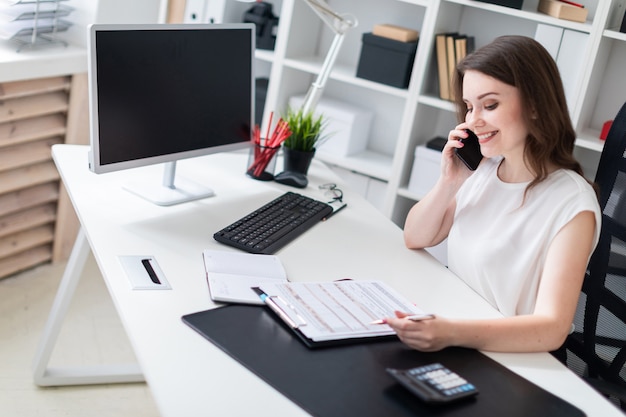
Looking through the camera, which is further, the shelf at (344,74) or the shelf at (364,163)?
the shelf at (364,163)

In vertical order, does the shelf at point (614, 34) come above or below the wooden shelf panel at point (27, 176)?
above

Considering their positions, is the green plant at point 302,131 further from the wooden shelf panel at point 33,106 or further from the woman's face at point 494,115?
the wooden shelf panel at point 33,106

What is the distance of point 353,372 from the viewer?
1.37m

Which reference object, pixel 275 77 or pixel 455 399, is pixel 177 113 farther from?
pixel 275 77

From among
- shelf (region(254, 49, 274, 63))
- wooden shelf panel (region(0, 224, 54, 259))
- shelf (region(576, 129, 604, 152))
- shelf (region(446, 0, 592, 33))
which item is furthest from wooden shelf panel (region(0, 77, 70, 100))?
shelf (region(576, 129, 604, 152))

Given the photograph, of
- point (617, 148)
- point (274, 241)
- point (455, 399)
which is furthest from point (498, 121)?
point (455, 399)

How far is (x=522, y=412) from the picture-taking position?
1333mm

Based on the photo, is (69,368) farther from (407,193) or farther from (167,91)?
(407,193)

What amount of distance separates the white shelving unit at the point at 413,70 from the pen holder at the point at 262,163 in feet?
3.19

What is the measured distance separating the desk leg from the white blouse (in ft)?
3.66

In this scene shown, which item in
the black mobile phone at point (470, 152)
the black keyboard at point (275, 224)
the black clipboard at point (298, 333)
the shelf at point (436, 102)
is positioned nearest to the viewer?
the black clipboard at point (298, 333)

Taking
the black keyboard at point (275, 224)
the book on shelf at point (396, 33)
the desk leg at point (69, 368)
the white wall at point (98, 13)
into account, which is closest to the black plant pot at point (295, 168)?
the black keyboard at point (275, 224)

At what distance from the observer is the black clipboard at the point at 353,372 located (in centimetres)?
128

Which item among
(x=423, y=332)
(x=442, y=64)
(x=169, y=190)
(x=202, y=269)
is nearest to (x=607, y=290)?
(x=423, y=332)
